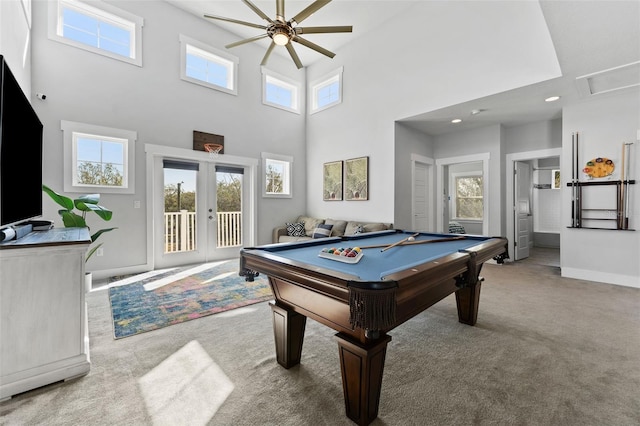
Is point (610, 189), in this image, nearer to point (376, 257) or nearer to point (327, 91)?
point (376, 257)

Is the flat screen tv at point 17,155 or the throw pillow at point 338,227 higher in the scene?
the flat screen tv at point 17,155

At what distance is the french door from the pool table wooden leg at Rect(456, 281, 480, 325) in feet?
14.4

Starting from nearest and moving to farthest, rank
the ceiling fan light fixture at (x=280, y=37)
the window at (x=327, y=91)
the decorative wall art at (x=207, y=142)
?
the ceiling fan light fixture at (x=280, y=37), the decorative wall art at (x=207, y=142), the window at (x=327, y=91)

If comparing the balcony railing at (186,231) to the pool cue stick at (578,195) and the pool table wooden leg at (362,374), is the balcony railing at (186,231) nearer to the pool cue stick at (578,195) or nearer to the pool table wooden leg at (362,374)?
the pool table wooden leg at (362,374)

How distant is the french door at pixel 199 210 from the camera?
15.8 ft

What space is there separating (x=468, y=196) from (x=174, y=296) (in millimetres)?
8505

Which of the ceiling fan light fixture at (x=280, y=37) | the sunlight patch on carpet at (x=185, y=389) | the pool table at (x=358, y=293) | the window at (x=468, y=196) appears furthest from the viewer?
the window at (x=468, y=196)

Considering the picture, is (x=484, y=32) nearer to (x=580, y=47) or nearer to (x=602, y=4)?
(x=580, y=47)

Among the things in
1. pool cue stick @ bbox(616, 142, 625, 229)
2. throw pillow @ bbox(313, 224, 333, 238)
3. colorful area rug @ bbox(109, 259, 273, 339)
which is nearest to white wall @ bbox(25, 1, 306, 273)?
colorful area rug @ bbox(109, 259, 273, 339)

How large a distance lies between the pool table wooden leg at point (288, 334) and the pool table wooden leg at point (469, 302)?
160cm

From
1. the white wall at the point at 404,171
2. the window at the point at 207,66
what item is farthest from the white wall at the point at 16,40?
the white wall at the point at 404,171

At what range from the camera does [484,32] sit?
4.02 metres

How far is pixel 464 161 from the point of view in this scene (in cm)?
569

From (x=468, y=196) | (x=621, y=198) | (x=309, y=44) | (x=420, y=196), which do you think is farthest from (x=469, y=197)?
(x=309, y=44)
